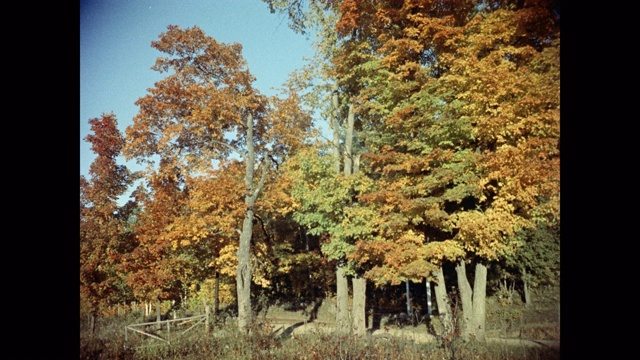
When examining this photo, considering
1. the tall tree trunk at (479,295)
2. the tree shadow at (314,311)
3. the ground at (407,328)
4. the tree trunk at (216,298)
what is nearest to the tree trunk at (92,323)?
the tree trunk at (216,298)

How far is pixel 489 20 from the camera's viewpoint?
18.0 ft

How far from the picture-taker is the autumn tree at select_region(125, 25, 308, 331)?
6000mm

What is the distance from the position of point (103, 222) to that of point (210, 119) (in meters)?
2.88

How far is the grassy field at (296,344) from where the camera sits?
5.00 metres

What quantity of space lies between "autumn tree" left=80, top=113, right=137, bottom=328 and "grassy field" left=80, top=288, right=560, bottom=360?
22.2 inches

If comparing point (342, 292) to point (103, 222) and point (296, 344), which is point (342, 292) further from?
point (103, 222)

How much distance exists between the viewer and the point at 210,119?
20.2 ft

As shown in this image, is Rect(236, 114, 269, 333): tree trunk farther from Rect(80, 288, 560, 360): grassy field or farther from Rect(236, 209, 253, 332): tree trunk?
Rect(80, 288, 560, 360): grassy field

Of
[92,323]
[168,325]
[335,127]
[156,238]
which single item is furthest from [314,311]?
[92,323]

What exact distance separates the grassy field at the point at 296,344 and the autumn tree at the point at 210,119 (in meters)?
0.50
